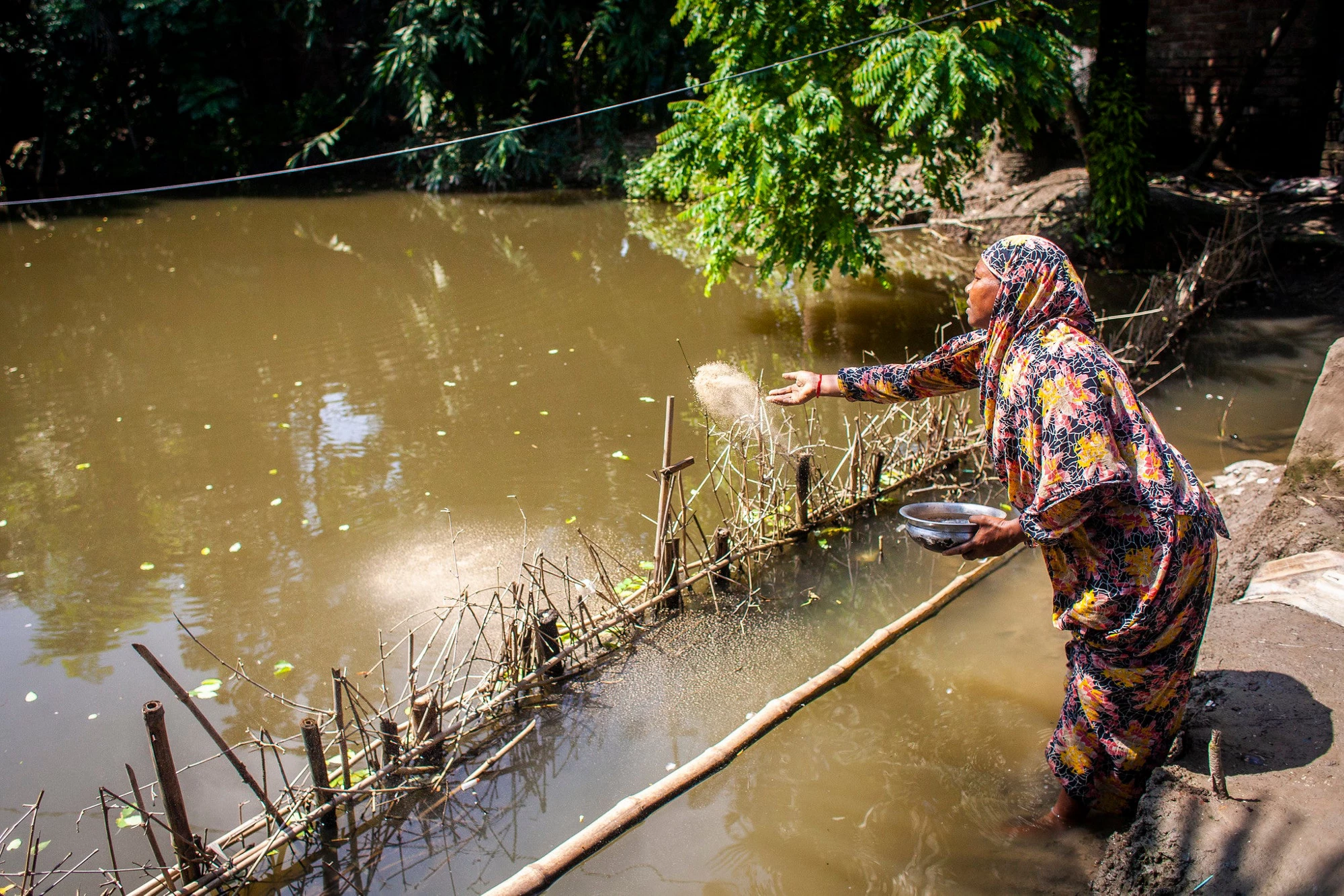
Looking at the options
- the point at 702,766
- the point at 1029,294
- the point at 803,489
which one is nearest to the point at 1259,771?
the point at 1029,294

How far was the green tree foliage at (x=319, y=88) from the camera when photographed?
16922 millimetres

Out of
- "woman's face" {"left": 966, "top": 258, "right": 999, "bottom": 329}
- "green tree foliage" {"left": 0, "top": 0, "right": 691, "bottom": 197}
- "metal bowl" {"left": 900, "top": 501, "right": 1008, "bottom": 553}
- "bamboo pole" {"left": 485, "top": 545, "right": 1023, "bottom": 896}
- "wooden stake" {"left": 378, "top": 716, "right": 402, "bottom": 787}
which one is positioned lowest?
"bamboo pole" {"left": 485, "top": 545, "right": 1023, "bottom": 896}

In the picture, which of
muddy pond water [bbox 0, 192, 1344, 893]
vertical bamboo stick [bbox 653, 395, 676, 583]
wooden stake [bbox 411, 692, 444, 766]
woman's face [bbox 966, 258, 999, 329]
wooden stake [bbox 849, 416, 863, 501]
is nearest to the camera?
woman's face [bbox 966, 258, 999, 329]

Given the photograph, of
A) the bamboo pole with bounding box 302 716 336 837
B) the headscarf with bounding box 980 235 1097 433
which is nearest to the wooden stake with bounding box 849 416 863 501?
the headscarf with bounding box 980 235 1097 433

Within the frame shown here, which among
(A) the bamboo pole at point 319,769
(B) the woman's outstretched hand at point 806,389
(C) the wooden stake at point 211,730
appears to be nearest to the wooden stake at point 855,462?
(B) the woman's outstretched hand at point 806,389

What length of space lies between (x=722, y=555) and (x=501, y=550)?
4.64ft

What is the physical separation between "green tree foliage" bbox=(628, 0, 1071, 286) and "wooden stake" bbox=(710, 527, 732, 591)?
3.62 metres

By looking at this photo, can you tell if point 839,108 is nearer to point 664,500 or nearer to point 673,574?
point 664,500

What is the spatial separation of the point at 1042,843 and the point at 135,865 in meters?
3.21

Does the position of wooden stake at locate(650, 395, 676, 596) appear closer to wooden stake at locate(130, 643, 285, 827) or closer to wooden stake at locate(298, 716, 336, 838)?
wooden stake at locate(298, 716, 336, 838)

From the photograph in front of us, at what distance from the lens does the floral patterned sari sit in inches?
95.3

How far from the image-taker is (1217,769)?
8.43 feet

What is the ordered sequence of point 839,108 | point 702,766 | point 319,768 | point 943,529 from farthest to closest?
point 839,108 < point 702,766 < point 319,768 < point 943,529

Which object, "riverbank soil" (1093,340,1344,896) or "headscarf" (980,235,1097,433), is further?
"headscarf" (980,235,1097,433)
